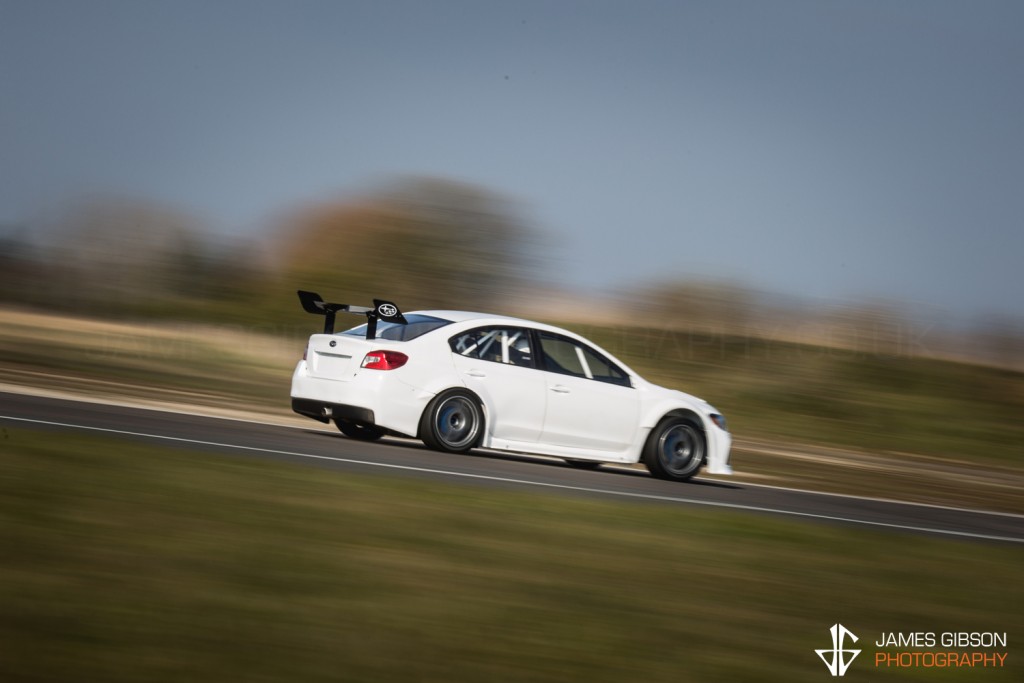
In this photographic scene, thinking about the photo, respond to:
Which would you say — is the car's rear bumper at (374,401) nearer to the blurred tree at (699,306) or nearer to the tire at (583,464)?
the tire at (583,464)

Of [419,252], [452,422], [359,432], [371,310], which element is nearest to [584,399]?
[452,422]

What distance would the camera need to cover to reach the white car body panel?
11773 mm

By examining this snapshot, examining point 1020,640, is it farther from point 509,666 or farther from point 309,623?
point 309,623

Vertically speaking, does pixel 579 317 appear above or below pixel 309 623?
above

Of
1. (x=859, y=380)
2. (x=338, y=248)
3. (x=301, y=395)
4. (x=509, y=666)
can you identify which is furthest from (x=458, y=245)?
(x=509, y=666)

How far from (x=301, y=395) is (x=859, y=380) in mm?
30325

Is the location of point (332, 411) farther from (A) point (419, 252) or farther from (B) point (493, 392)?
(A) point (419, 252)

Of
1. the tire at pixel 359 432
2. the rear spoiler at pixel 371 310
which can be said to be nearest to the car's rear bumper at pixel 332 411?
the rear spoiler at pixel 371 310

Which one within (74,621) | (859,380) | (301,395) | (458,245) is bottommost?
(74,621)

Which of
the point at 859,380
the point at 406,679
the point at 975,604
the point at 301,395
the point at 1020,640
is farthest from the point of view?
the point at 859,380

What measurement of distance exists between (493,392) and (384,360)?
3.76ft

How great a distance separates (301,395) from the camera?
1232 centimetres

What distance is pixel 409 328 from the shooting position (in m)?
12.3

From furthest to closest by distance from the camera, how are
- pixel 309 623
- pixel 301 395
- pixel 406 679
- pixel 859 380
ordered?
pixel 859 380 < pixel 301 395 < pixel 309 623 < pixel 406 679
